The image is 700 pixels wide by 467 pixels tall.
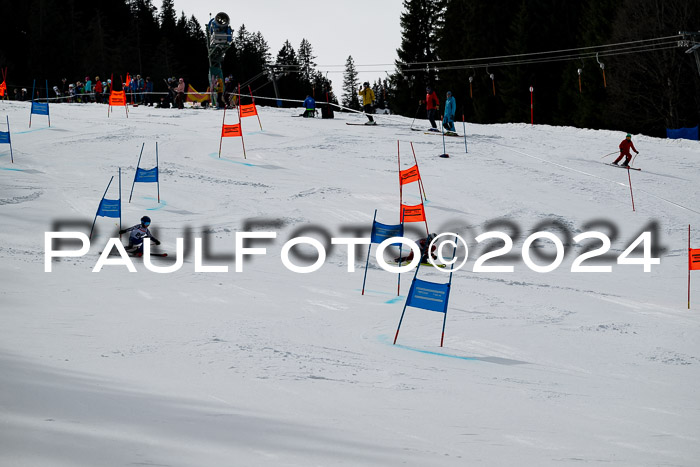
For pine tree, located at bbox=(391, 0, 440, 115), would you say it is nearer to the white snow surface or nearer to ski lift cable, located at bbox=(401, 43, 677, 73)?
ski lift cable, located at bbox=(401, 43, 677, 73)

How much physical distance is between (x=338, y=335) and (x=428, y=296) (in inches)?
52.3

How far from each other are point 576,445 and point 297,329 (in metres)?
4.70

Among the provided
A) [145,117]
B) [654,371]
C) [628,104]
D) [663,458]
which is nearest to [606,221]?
[654,371]

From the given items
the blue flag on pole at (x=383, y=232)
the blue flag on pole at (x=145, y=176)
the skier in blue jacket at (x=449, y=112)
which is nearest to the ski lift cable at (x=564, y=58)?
the skier in blue jacket at (x=449, y=112)

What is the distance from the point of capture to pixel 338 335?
34.1ft

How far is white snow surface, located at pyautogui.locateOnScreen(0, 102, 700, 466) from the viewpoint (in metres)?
6.33

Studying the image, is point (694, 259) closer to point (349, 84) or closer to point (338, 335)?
point (338, 335)

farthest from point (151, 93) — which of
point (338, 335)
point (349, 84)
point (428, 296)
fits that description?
point (349, 84)

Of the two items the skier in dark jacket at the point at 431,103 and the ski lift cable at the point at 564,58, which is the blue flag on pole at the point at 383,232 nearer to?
the skier in dark jacket at the point at 431,103

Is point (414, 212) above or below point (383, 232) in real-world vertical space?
above

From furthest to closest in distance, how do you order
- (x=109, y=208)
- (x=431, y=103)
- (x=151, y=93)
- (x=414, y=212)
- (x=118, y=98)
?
1. (x=151, y=93)
2. (x=118, y=98)
3. (x=431, y=103)
4. (x=414, y=212)
5. (x=109, y=208)

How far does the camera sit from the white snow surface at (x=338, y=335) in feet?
20.8

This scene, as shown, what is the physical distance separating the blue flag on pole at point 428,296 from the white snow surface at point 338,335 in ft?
1.84

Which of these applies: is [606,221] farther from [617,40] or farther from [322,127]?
[617,40]
